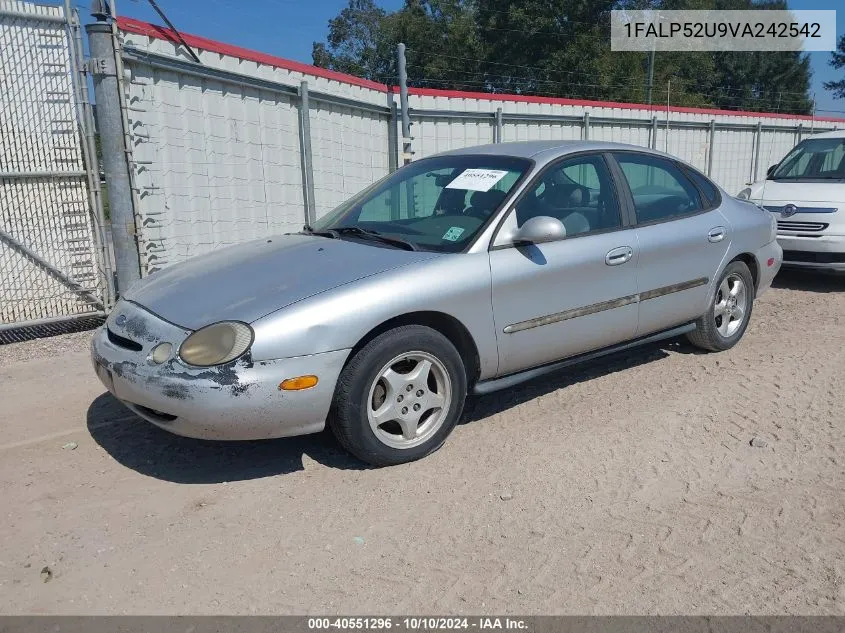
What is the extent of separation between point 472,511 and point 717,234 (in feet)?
9.97

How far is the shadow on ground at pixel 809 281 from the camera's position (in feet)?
26.5

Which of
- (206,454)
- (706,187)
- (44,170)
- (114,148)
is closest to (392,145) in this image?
(114,148)

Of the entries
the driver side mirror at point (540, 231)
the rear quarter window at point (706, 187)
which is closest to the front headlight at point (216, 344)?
the driver side mirror at point (540, 231)

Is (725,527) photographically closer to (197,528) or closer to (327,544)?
(327,544)

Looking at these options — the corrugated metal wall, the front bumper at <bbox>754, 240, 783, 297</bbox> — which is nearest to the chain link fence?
the corrugated metal wall

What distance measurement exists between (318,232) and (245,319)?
4.46 ft

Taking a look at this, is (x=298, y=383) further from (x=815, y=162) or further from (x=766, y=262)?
(x=815, y=162)

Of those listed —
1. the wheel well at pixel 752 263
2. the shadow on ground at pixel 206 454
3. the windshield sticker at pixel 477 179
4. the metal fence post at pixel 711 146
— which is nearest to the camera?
the shadow on ground at pixel 206 454

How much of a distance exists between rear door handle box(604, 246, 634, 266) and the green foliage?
77.2 feet

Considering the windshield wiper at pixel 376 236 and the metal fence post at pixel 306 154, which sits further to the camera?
the metal fence post at pixel 306 154

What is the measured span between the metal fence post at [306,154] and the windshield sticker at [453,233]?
151 inches

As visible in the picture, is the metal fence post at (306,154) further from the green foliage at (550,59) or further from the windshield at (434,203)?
the green foliage at (550,59)

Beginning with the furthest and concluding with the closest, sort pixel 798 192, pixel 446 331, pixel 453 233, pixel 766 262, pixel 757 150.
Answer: pixel 757 150 → pixel 798 192 → pixel 766 262 → pixel 453 233 → pixel 446 331

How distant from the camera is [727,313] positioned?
5.55 meters
